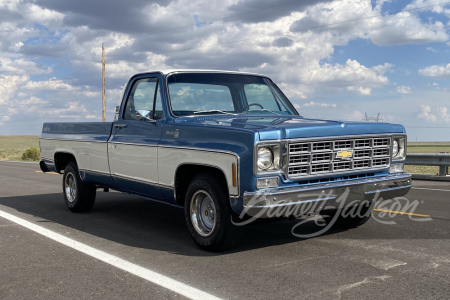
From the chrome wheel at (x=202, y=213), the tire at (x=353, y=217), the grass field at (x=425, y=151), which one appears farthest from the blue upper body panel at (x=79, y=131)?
the grass field at (x=425, y=151)

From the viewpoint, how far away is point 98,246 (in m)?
5.84

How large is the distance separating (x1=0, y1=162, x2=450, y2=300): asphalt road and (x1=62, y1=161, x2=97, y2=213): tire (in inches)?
15.9

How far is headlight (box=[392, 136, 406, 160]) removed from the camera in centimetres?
608

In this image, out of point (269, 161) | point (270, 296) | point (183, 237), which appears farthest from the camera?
point (183, 237)

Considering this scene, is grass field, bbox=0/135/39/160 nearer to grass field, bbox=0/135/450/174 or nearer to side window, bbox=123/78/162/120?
grass field, bbox=0/135/450/174

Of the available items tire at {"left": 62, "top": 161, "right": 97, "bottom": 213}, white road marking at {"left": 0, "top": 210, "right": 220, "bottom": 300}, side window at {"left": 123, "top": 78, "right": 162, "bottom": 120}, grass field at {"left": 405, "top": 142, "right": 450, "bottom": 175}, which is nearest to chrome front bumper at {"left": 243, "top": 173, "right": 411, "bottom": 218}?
white road marking at {"left": 0, "top": 210, "right": 220, "bottom": 300}

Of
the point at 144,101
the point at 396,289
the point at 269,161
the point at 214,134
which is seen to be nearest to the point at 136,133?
the point at 144,101

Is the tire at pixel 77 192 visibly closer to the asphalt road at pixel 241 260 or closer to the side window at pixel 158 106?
the asphalt road at pixel 241 260

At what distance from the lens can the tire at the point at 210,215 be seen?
17.2 ft

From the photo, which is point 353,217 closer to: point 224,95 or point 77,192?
point 224,95

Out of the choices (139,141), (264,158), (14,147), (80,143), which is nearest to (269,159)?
(264,158)

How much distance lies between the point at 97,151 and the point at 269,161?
354cm

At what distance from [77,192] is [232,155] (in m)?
4.10

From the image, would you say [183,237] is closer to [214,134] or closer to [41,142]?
[214,134]
